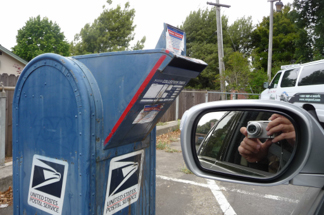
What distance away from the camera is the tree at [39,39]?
37.1m

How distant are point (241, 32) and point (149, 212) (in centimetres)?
3349

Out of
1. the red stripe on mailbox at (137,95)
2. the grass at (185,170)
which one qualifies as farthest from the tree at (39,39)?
the red stripe on mailbox at (137,95)

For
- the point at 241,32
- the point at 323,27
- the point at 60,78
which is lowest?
the point at 60,78

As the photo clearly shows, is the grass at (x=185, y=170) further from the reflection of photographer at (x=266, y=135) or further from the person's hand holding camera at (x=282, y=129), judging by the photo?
the person's hand holding camera at (x=282, y=129)

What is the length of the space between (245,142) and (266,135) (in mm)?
125

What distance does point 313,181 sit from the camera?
106cm

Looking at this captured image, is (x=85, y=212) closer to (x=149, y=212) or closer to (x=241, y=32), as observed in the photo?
(x=149, y=212)

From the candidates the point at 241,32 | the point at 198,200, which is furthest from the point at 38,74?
the point at 241,32

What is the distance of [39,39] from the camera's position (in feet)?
128

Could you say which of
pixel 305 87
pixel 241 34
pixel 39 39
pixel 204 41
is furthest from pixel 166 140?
pixel 39 39

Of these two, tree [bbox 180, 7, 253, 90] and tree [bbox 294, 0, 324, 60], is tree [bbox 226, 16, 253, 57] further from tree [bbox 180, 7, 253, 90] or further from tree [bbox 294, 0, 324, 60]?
tree [bbox 294, 0, 324, 60]

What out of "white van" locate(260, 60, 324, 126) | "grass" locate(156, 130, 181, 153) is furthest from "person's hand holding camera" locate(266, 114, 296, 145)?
"white van" locate(260, 60, 324, 126)

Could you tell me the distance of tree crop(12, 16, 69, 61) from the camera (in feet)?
122

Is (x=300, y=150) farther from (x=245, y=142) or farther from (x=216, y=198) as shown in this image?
(x=216, y=198)
